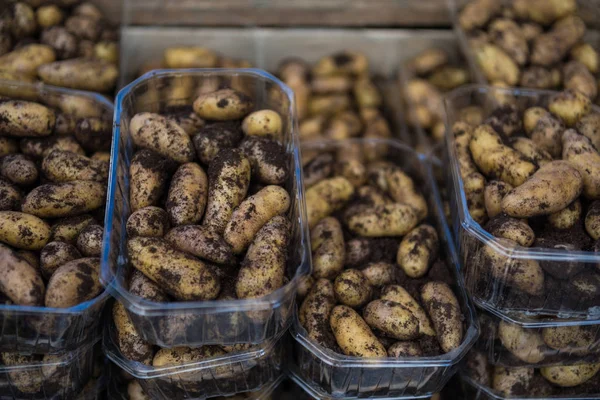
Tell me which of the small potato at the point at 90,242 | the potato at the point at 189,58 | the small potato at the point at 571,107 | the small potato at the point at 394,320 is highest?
the small potato at the point at 571,107

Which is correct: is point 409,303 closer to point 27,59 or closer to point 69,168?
point 69,168

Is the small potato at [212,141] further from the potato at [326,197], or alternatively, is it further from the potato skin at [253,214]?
the potato at [326,197]

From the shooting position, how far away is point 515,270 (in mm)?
1476

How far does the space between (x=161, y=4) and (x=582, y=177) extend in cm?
191

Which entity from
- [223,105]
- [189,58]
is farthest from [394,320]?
[189,58]

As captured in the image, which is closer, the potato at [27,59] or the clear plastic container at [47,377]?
the clear plastic container at [47,377]

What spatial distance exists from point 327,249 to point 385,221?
24cm

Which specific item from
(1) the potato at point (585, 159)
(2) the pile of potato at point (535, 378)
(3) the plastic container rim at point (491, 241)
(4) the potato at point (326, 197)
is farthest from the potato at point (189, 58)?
(2) the pile of potato at point (535, 378)

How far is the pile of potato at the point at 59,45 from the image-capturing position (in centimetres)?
208

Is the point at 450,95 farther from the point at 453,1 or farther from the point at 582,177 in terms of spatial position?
the point at 453,1

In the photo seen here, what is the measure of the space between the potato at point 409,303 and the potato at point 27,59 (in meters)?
Result: 1.46

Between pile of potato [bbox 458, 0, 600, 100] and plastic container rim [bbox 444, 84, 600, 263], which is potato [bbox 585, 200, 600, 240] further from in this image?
pile of potato [bbox 458, 0, 600, 100]

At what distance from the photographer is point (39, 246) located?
1515 mm

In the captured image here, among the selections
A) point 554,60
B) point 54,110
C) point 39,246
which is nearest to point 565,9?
point 554,60
